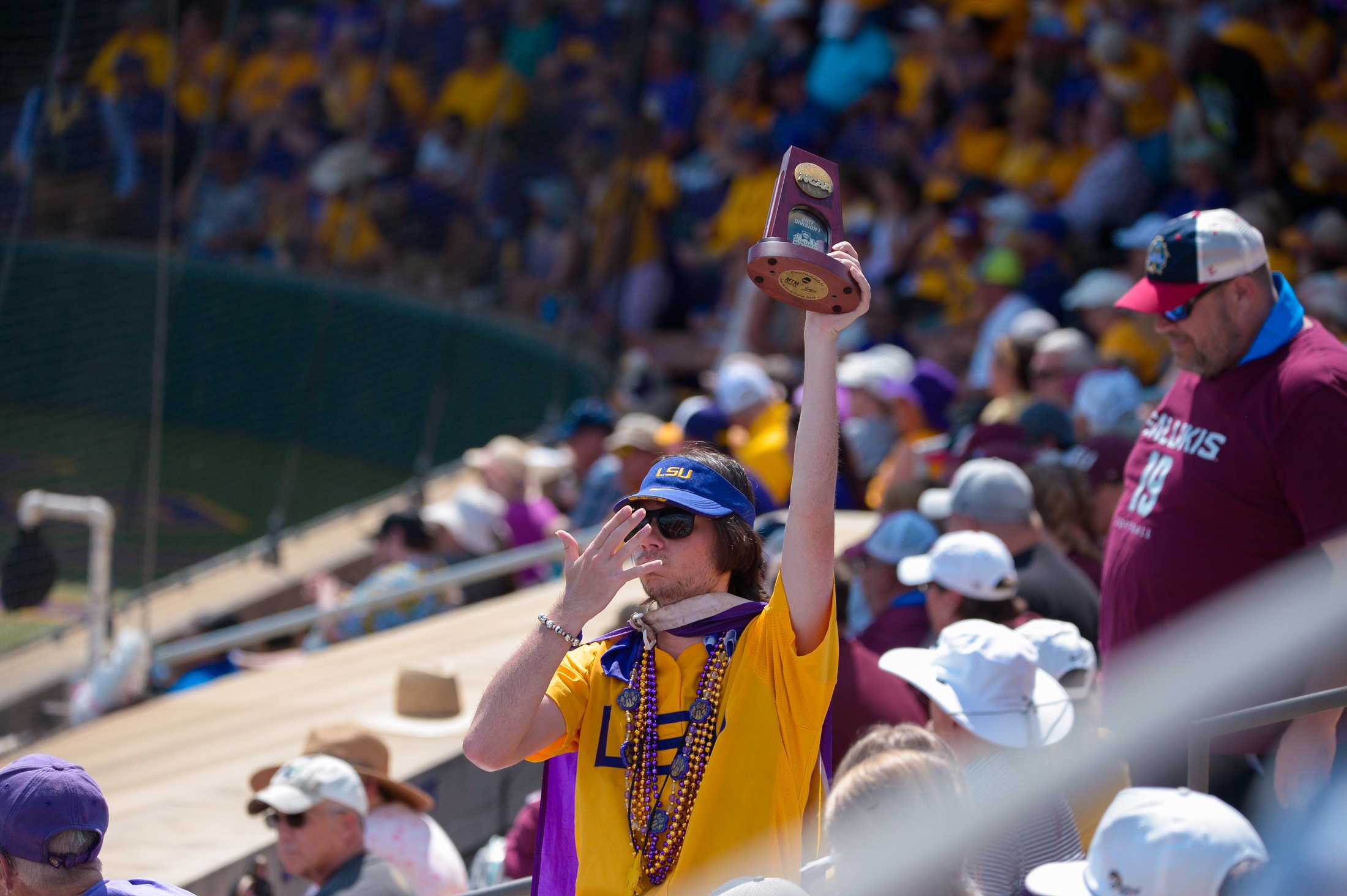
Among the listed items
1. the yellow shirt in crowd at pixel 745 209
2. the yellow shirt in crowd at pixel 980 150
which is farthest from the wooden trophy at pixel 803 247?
the yellow shirt in crowd at pixel 745 209

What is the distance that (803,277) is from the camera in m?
2.39

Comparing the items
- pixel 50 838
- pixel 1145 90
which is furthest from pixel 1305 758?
pixel 1145 90

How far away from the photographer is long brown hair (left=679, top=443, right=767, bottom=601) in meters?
2.45

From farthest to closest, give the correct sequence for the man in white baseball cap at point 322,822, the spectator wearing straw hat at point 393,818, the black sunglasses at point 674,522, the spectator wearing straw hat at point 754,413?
the spectator wearing straw hat at point 754,413, the spectator wearing straw hat at point 393,818, the man in white baseball cap at point 322,822, the black sunglasses at point 674,522

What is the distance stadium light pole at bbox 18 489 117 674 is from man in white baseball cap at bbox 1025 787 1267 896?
4997 mm

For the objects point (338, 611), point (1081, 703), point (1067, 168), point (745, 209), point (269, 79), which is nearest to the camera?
point (1081, 703)

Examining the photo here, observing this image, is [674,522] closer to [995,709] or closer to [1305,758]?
[995,709]

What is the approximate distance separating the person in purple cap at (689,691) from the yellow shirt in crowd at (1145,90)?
264 inches

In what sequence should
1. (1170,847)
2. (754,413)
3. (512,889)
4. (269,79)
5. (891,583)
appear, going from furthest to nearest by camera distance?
(269,79), (754,413), (891,583), (512,889), (1170,847)

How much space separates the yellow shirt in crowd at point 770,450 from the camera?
6.27 metres

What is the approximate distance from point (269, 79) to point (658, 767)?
10585 millimetres

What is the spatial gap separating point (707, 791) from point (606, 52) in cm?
975

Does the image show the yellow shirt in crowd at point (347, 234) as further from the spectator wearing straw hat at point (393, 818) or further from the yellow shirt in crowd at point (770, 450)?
the spectator wearing straw hat at point (393, 818)

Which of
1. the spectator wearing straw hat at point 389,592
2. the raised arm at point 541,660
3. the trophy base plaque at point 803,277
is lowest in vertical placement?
the spectator wearing straw hat at point 389,592
